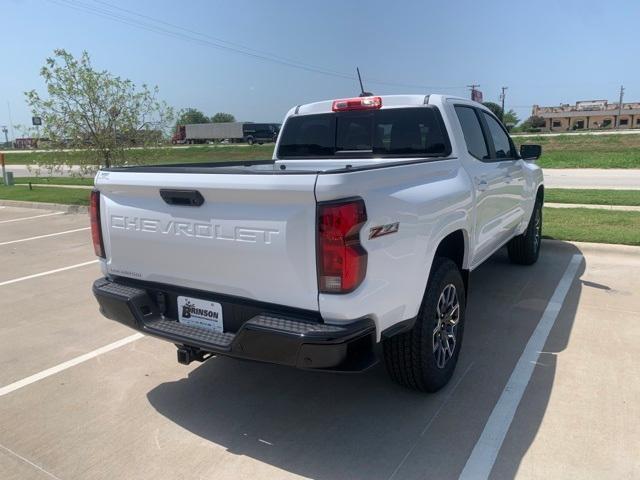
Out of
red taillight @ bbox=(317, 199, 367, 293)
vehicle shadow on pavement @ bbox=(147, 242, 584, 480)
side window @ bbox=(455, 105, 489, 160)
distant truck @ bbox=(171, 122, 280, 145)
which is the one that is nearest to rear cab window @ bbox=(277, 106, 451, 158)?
side window @ bbox=(455, 105, 489, 160)

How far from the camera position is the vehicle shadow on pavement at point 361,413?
289 centimetres

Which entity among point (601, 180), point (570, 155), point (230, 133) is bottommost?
point (601, 180)

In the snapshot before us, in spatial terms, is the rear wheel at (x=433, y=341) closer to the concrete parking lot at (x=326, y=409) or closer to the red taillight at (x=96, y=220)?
the concrete parking lot at (x=326, y=409)

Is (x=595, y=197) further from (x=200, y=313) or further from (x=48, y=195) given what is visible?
(x=48, y=195)

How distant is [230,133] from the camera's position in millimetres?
65125

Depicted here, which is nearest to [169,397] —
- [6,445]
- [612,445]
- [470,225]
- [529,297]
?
[6,445]

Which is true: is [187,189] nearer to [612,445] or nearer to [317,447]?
[317,447]

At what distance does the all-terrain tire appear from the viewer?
6.45 meters

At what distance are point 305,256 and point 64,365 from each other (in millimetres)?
2692

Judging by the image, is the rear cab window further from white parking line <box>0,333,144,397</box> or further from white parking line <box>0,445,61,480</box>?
white parking line <box>0,445,61,480</box>

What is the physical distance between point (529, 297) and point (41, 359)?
15.1 feet

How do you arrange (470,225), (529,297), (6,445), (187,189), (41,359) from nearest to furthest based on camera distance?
(187,189), (6,445), (470,225), (41,359), (529,297)

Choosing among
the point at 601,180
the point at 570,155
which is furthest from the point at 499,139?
the point at 570,155

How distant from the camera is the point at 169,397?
367 cm
